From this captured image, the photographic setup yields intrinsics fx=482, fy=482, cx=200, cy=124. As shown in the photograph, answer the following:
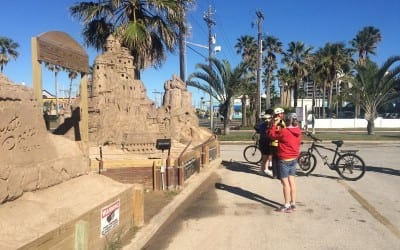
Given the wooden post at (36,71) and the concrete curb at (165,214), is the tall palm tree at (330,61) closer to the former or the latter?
the concrete curb at (165,214)

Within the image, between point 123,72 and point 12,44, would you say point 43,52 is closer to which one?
point 123,72

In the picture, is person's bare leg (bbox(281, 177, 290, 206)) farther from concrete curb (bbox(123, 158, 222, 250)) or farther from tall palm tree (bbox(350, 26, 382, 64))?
tall palm tree (bbox(350, 26, 382, 64))

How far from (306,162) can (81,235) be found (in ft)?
28.7

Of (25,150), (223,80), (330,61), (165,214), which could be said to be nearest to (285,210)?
(165,214)

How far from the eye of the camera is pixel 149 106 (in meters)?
17.0

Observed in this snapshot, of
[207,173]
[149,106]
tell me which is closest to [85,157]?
[207,173]

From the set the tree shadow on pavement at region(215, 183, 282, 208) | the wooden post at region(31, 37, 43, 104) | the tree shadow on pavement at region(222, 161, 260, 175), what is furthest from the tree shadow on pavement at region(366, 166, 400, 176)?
the wooden post at region(31, 37, 43, 104)

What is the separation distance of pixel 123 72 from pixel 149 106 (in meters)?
2.55

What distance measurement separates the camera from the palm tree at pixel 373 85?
32750 mm

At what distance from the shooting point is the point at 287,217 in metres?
7.52

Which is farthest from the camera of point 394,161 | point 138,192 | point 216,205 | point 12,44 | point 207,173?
point 12,44

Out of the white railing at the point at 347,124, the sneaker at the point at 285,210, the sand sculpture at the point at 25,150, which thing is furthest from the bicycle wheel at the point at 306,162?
the white railing at the point at 347,124

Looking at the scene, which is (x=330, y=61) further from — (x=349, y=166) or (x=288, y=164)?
(x=288, y=164)

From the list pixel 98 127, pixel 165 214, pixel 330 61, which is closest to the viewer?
pixel 165 214
